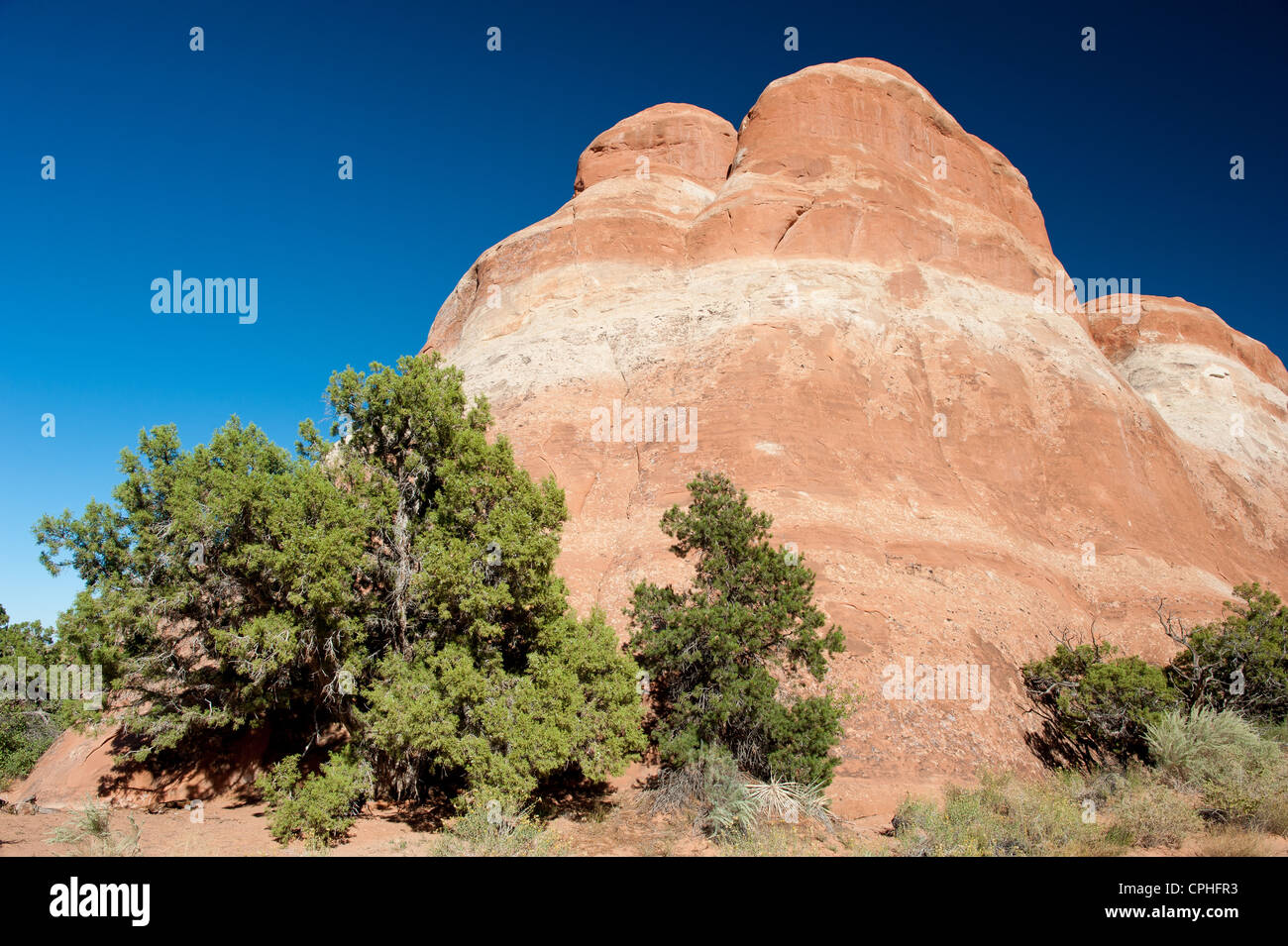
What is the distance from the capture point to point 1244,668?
17953 millimetres

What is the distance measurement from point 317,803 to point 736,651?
8.83 meters

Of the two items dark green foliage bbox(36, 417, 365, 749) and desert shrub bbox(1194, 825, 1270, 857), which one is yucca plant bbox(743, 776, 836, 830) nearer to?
desert shrub bbox(1194, 825, 1270, 857)

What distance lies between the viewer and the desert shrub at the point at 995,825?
11805 mm

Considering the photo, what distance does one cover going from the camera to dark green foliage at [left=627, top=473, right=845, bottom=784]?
48.8ft

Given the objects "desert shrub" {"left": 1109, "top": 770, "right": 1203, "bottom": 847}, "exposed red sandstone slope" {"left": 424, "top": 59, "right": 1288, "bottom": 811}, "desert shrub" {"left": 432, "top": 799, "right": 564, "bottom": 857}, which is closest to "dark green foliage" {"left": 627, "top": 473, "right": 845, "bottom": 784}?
"exposed red sandstone slope" {"left": 424, "top": 59, "right": 1288, "bottom": 811}

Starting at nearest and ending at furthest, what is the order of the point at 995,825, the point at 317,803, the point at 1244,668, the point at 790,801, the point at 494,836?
the point at 494,836
the point at 995,825
the point at 317,803
the point at 790,801
the point at 1244,668

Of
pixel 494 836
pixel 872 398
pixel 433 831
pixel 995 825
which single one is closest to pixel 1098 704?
pixel 995 825

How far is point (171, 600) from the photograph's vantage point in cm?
1522

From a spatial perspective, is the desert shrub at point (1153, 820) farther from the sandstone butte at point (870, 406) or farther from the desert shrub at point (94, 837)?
the desert shrub at point (94, 837)

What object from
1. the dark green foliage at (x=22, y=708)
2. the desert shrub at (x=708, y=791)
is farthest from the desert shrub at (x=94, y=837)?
the desert shrub at (x=708, y=791)

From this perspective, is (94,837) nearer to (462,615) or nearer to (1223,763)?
(462,615)

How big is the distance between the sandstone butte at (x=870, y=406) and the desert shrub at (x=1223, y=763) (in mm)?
3231
